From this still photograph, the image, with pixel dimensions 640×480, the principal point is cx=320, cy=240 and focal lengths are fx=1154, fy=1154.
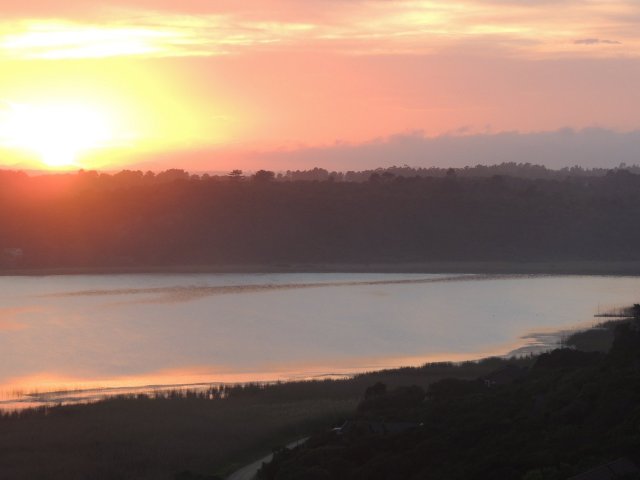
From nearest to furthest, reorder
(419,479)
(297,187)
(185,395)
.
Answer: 1. (419,479)
2. (185,395)
3. (297,187)

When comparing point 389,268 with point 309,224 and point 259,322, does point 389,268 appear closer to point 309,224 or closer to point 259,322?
point 309,224

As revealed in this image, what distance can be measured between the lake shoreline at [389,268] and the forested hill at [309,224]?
2.08 metres

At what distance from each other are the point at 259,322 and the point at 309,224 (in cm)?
5666

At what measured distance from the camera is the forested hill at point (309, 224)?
110m

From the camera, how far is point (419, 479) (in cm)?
2119

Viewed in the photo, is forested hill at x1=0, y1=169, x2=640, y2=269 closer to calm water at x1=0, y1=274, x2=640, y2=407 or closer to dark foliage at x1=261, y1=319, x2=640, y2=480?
calm water at x1=0, y1=274, x2=640, y2=407

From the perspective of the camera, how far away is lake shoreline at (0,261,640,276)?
101 m

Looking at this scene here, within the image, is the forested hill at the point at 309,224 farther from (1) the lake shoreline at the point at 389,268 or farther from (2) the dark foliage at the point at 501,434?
(2) the dark foliage at the point at 501,434

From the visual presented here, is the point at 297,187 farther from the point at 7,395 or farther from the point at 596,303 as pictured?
the point at 7,395

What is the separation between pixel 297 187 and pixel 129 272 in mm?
36443

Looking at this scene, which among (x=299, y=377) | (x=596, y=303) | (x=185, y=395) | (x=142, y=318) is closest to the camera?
(x=185, y=395)

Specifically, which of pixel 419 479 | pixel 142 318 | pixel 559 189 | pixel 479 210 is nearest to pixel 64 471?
pixel 419 479

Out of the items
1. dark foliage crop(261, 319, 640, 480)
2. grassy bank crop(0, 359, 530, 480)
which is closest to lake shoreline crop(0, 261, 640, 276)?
grassy bank crop(0, 359, 530, 480)

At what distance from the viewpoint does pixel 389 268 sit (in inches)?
4250
